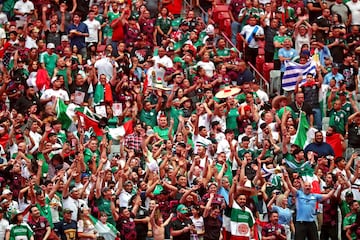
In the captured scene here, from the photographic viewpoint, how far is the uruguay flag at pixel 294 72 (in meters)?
34.7

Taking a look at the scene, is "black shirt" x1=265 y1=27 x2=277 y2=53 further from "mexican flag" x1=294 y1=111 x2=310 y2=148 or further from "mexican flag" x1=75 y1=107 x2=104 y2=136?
"mexican flag" x1=75 y1=107 x2=104 y2=136

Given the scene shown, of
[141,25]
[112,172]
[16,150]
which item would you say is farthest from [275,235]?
[141,25]

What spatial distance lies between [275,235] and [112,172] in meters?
3.69

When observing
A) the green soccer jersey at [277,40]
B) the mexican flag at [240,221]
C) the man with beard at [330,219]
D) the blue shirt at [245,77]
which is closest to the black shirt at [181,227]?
the mexican flag at [240,221]

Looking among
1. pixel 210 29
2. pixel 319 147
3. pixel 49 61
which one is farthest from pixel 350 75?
pixel 49 61

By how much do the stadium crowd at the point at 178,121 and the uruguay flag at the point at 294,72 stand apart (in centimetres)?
12

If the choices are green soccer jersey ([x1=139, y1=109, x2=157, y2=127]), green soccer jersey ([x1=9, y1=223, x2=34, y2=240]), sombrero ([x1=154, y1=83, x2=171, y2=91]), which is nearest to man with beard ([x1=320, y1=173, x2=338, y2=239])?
green soccer jersey ([x1=139, y1=109, x2=157, y2=127])

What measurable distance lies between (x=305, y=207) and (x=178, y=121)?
4420 millimetres

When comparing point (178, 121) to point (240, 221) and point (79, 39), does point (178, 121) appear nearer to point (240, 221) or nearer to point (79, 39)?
point (79, 39)

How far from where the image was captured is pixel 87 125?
109ft

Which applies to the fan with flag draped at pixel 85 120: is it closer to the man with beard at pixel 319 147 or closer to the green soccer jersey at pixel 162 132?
the green soccer jersey at pixel 162 132

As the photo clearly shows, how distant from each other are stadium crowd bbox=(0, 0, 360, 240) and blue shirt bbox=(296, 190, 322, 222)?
3cm

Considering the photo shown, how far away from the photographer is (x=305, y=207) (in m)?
30.3

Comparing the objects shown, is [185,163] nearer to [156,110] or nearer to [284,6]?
[156,110]
